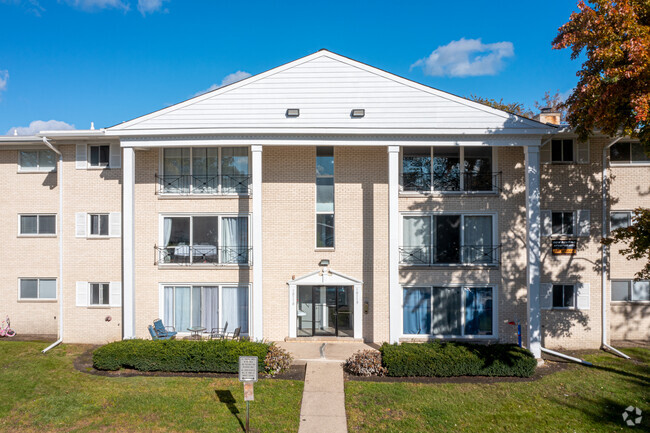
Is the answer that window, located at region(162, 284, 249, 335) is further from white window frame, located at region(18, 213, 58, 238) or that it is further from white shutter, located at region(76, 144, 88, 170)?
white shutter, located at region(76, 144, 88, 170)

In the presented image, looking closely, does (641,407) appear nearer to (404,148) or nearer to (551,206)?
(551,206)

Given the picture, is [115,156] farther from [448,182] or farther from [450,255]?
[450,255]

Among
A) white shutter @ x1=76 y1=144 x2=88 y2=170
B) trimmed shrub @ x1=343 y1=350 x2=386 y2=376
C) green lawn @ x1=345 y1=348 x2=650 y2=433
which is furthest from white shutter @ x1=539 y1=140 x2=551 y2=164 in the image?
white shutter @ x1=76 y1=144 x2=88 y2=170

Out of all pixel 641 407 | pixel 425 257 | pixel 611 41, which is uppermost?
pixel 611 41

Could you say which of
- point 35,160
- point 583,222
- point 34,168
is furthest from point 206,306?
point 583,222

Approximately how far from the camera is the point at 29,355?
13734mm

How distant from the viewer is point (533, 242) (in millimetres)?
13930

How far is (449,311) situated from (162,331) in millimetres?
10337

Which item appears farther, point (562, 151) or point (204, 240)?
point (204, 240)

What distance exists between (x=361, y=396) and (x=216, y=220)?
8.19m

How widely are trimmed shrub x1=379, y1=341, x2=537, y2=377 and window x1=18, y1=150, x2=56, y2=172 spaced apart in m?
14.3

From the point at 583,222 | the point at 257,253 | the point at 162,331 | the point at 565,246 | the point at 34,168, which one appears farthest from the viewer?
the point at 34,168

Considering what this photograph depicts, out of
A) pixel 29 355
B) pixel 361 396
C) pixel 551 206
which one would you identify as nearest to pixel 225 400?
pixel 361 396

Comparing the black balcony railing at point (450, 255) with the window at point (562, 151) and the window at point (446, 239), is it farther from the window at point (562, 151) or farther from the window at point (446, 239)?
the window at point (562, 151)
